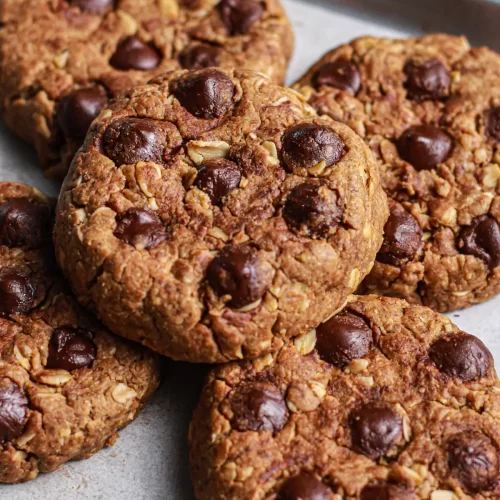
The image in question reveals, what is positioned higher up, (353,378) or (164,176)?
(164,176)

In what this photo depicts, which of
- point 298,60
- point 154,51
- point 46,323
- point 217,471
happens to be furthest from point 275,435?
point 298,60

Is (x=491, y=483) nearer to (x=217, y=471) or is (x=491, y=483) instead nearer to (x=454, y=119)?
(x=217, y=471)

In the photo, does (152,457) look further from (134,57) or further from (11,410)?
(134,57)

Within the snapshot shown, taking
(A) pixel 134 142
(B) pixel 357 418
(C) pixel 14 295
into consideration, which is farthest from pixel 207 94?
(B) pixel 357 418

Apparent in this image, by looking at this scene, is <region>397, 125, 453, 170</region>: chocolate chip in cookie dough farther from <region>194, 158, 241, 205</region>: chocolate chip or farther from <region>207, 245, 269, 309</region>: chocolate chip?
<region>207, 245, 269, 309</region>: chocolate chip

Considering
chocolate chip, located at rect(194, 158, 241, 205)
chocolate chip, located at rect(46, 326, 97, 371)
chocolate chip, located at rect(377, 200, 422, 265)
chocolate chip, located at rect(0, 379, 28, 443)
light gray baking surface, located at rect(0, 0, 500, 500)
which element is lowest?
light gray baking surface, located at rect(0, 0, 500, 500)

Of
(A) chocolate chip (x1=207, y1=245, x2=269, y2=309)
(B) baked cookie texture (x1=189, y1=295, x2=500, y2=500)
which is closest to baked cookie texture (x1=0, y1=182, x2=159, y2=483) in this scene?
(B) baked cookie texture (x1=189, y1=295, x2=500, y2=500)

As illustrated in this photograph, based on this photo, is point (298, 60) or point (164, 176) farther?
point (298, 60)
